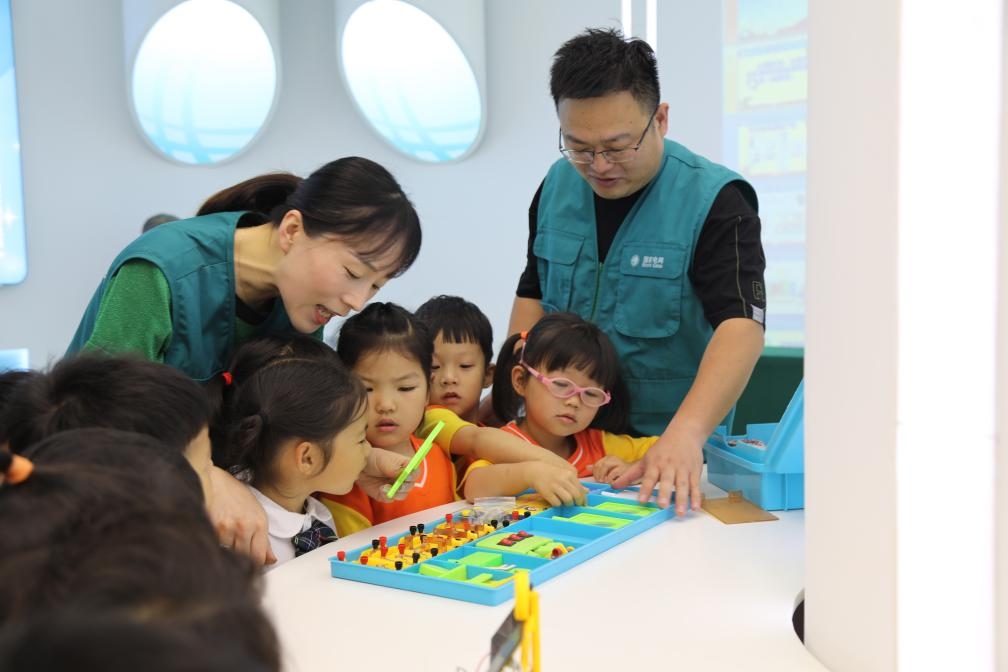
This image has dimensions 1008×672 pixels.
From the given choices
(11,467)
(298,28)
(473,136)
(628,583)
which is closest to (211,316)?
(628,583)

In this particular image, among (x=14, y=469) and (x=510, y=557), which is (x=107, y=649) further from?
(x=510, y=557)

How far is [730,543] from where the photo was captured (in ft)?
4.44

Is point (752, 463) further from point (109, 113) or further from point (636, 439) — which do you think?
Answer: point (109, 113)

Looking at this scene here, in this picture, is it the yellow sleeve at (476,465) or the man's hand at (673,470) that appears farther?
the yellow sleeve at (476,465)

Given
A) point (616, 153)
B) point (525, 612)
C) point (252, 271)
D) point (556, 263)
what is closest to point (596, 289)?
point (556, 263)

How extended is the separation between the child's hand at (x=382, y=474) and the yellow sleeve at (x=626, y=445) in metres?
0.47

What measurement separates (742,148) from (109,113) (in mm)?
2373

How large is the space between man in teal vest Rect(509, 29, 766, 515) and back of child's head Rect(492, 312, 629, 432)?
0.06 meters

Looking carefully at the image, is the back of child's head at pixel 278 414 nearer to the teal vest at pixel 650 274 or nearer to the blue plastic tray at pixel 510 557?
the blue plastic tray at pixel 510 557

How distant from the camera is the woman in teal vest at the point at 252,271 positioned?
146 cm

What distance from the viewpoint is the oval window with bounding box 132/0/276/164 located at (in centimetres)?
378

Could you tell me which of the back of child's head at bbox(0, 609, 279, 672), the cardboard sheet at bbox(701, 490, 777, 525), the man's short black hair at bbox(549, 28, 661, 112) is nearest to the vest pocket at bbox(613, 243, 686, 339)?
the man's short black hair at bbox(549, 28, 661, 112)

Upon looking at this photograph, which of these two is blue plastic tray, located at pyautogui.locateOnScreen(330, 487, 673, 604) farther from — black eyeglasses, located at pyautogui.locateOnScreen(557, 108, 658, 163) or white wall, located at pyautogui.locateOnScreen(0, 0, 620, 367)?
white wall, located at pyautogui.locateOnScreen(0, 0, 620, 367)

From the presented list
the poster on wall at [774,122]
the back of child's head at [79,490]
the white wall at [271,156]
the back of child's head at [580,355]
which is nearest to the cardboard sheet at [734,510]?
the back of child's head at [580,355]
